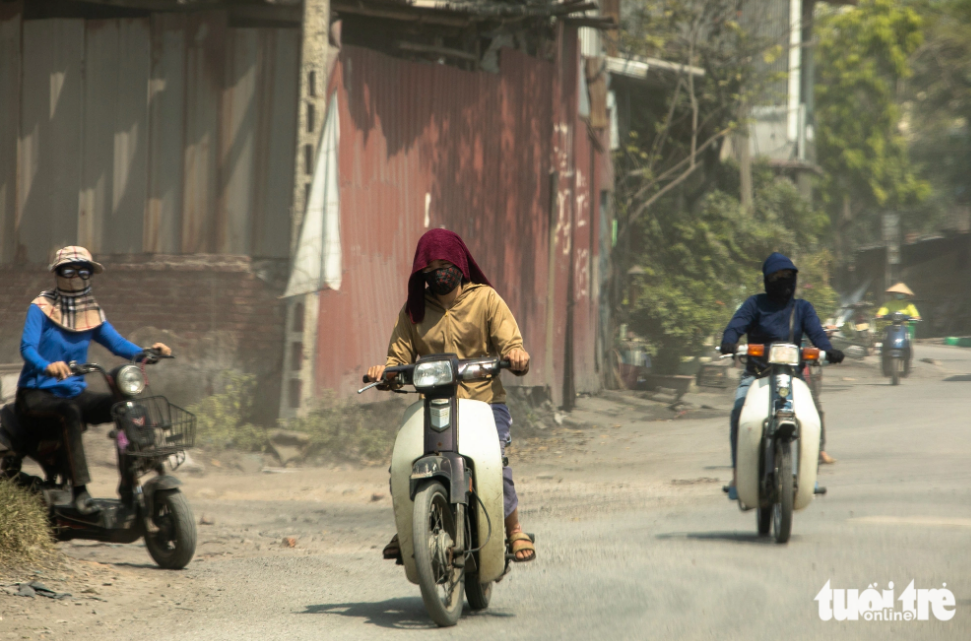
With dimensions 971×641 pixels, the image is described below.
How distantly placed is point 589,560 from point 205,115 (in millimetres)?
6776

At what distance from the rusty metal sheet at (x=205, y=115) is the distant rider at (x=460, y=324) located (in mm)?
6302

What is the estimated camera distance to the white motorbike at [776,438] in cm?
635

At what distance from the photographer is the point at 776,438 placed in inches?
251

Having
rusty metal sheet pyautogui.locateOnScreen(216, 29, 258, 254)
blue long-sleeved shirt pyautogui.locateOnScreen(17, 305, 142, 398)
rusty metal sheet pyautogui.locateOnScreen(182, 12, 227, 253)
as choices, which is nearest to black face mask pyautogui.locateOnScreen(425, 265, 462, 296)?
blue long-sleeved shirt pyautogui.locateOnScreen(17, 305, 142, 398)

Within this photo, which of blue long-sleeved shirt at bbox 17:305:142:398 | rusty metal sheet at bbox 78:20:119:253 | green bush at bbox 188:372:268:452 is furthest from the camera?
rusty metal sheet at bbox 78:20:119:253

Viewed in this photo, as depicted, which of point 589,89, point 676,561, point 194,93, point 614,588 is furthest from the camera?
point 589,89

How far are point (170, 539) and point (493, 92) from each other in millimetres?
8134

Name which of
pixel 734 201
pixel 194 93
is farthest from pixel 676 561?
pixel 734 201

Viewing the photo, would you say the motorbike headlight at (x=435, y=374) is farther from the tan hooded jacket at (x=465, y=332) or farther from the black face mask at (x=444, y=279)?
the black face mask at (x=444, y=279)

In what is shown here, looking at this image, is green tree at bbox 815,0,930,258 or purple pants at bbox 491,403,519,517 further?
green tree at bbox 815,0,930,258

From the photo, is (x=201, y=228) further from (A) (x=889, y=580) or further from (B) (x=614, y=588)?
(A) (x=889, y=580)

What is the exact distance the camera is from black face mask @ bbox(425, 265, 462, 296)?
484 cm

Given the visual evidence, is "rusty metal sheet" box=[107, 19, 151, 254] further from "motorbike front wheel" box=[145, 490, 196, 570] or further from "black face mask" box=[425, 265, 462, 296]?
"black face mask" box=[425, 265, 462, 296]

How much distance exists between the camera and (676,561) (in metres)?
5.84
